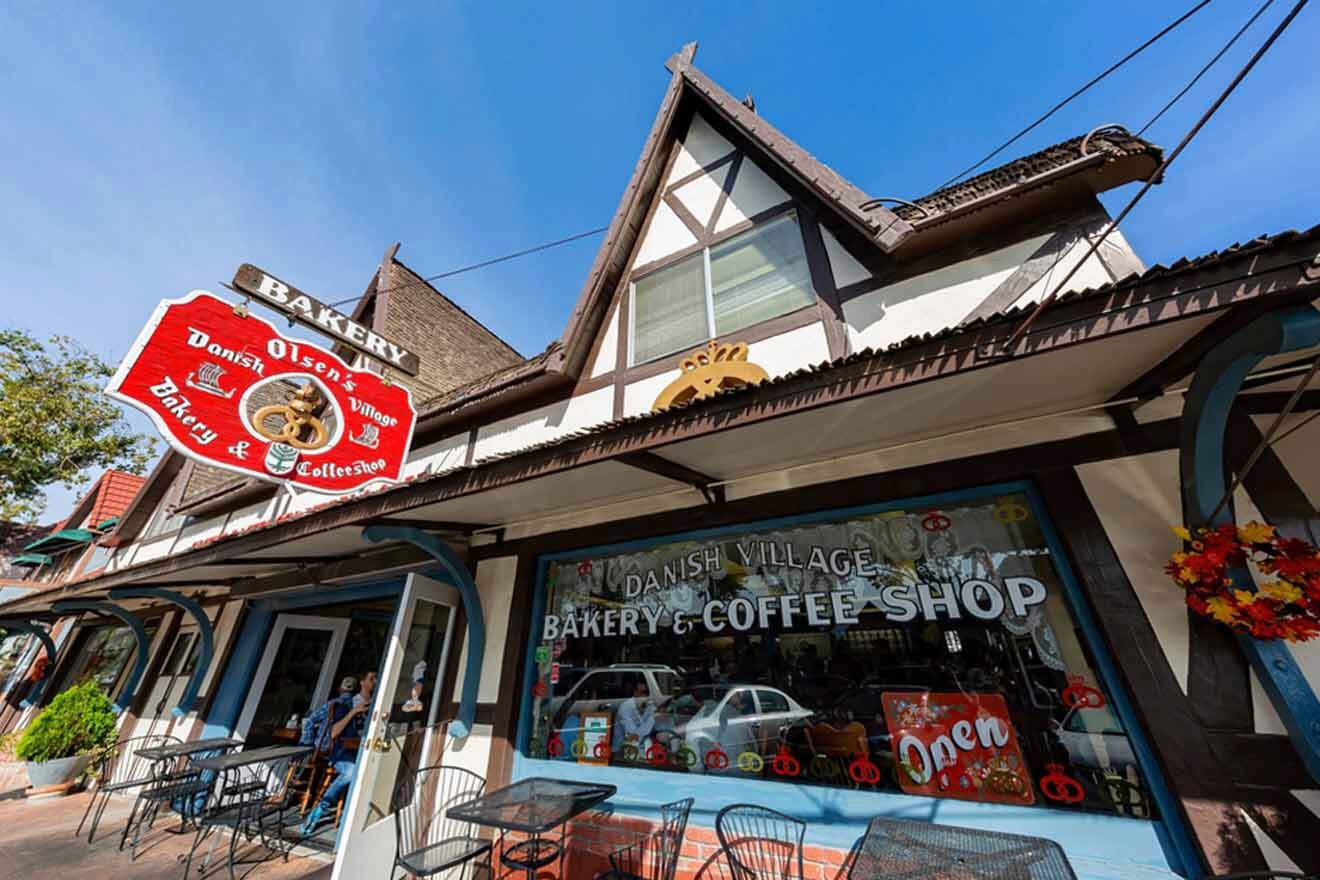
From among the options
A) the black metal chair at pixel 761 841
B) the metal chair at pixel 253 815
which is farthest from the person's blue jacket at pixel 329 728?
the black metal chair at pixel 761 841

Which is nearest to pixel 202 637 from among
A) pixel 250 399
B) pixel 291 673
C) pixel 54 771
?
pixel 291 673

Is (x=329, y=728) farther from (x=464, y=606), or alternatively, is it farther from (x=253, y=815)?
(x=464, y=606)

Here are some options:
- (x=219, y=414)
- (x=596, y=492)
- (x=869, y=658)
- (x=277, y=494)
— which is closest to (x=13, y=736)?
(x=277, y=494)

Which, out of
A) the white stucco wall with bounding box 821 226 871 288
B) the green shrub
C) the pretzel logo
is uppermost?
the white stucco wall with bounding box 821 226 871 288

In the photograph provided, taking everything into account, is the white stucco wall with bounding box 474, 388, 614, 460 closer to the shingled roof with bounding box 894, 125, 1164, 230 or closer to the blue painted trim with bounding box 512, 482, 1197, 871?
the blue painted trim with bounding box 512, 482, 1197, 871

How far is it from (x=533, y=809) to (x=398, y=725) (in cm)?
204

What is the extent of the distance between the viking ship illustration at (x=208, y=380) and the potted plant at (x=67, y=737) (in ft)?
28.2

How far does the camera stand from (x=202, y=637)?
26.9 feet

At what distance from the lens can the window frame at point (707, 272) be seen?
A: 16.0 ft

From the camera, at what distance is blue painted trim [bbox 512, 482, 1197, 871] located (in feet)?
7.79

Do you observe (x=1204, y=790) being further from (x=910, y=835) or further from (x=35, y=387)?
(x=35, y=387)

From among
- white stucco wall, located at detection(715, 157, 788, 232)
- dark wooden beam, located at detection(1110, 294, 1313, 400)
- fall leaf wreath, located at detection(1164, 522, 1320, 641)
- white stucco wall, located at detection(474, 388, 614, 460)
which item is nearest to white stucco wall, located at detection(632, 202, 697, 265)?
white stucco wall, located at detection(715, 157, 788, 232)

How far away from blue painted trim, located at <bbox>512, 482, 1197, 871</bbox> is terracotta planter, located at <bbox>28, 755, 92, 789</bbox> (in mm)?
9510

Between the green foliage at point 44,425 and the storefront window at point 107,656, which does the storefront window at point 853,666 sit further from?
the green foliage at point 44,425
